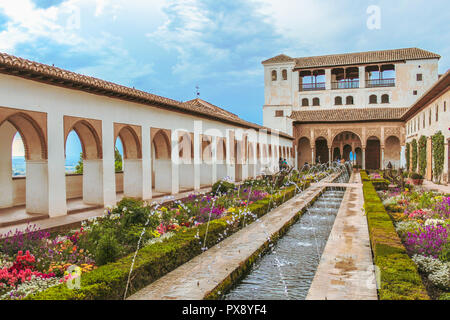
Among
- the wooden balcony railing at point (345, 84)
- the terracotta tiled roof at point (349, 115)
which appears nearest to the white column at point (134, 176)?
the terracotta tiled roof at point (349, 115)

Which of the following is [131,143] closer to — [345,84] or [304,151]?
[304,151]

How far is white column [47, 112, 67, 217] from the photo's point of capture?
→ 9.35 metres

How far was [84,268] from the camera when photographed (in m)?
5.22

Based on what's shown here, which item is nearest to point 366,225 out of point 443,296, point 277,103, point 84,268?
point 443,296

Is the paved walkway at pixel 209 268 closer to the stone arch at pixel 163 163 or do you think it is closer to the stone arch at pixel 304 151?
the stone arch at pixel 163 163

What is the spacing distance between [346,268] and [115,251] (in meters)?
3.40

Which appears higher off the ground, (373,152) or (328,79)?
(328,79)

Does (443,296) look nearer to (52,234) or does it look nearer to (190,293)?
(190,293)

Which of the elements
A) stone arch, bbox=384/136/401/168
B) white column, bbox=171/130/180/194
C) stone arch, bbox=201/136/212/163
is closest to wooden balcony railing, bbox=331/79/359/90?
stone arch, bbox=384/136/401/168

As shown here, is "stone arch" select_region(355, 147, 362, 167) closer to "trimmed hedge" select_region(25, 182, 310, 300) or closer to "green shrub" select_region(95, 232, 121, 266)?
"trimmed hedge" select_region(25, 182, 310, 300)

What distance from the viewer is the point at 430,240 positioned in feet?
19.6

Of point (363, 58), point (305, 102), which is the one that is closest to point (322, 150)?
point (305, 102)

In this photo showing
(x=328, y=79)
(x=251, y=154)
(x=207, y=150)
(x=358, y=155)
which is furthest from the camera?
(x=358, y=155)

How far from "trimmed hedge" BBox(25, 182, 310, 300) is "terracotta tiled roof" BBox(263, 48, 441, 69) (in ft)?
110
